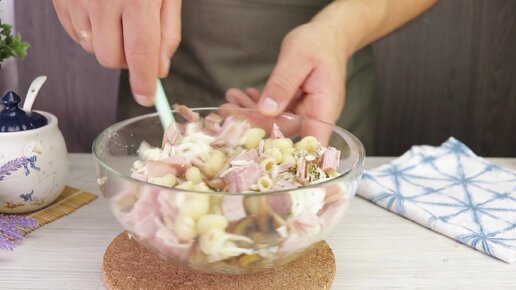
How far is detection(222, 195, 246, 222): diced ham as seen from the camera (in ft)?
1.91

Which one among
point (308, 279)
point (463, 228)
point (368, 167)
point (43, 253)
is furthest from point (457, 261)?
point (43, 253)

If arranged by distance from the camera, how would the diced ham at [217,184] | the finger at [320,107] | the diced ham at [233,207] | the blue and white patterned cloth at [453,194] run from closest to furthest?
the diced ham at [233,207] < the diced ham at [217,184] < the blue and white patterned cloth at [453,194] < the finger at [320,107]

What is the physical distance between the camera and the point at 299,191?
598mm

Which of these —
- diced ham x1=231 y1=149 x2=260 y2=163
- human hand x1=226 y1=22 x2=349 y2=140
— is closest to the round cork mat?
diced ham x1=231 y1=149 x2=260 y2=163

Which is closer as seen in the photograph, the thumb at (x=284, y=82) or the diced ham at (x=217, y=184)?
the diced ham at (x=217, y=184)

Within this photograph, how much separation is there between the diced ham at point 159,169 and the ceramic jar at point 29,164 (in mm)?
189

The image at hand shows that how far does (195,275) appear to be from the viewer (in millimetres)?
685

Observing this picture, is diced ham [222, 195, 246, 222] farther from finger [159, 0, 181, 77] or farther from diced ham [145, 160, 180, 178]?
finger [159, 0, 181, 77]

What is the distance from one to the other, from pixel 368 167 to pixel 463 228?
0.82 feet

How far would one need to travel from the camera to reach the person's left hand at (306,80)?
2.92 ft

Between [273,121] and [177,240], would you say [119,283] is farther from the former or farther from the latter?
[273,121]

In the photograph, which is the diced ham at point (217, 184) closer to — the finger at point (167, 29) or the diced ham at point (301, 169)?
the diced ham at point (301, 169)

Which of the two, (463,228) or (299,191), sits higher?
(299,191)

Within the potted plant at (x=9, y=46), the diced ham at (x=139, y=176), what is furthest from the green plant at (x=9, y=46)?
the diced ham at (x=139, y=176)
